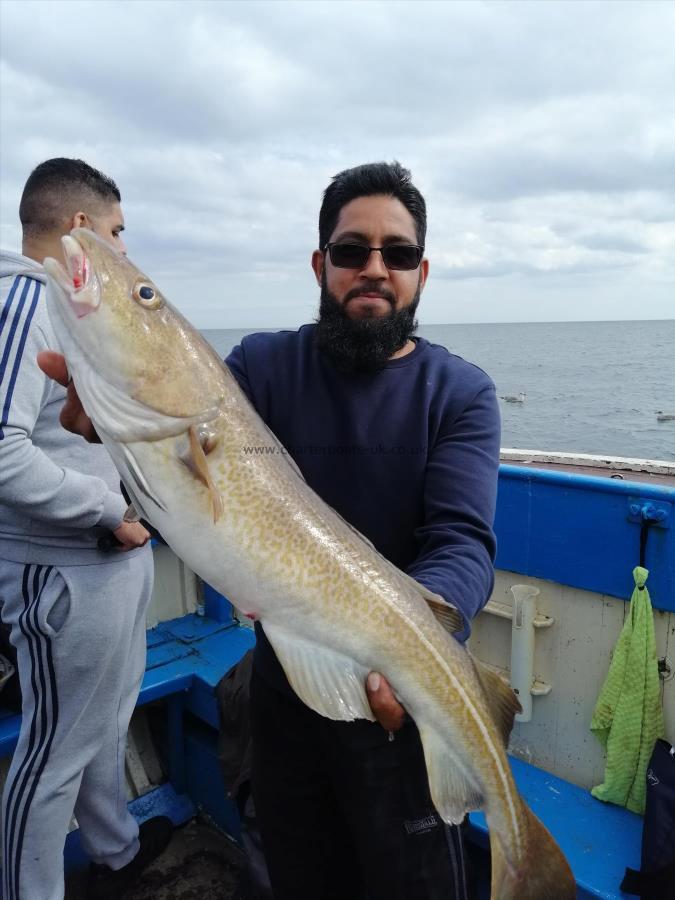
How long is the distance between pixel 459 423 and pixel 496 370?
179ft

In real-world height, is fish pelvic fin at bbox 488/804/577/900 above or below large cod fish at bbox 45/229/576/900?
below

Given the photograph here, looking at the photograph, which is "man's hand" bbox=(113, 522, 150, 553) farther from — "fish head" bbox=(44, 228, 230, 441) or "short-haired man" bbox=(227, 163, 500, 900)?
"fish head" bbox=(44, 228, 230, 441)

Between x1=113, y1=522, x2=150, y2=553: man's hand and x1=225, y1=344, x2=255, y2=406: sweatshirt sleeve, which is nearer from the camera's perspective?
x1=225, y1=344, x2=255, y2=406: sweatshirt sleeve

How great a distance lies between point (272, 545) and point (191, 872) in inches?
118

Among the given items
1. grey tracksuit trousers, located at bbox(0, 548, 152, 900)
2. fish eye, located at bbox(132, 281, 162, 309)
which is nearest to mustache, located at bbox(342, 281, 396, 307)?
fish eye, located at bbox(132, 281, 162, 309)

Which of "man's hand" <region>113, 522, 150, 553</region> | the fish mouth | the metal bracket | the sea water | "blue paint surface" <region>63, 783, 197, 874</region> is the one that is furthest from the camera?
the sea water

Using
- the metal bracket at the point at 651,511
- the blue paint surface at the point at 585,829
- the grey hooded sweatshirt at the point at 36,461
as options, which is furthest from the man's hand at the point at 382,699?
the metal bracket at the point at 651,511

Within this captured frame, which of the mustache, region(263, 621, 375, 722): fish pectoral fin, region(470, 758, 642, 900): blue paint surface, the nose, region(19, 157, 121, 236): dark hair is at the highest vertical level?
region(19, 157, 121, 236): dark hair

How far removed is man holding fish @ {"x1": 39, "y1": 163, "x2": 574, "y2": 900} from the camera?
2.04 m

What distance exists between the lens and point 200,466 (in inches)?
78.4

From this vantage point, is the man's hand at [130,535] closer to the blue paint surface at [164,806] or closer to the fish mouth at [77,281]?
the fish mouth at [77,281]

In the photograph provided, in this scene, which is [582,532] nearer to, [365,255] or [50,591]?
[365,255]

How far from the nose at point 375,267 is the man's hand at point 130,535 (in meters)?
1.55

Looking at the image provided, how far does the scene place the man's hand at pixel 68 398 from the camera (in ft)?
7.08
